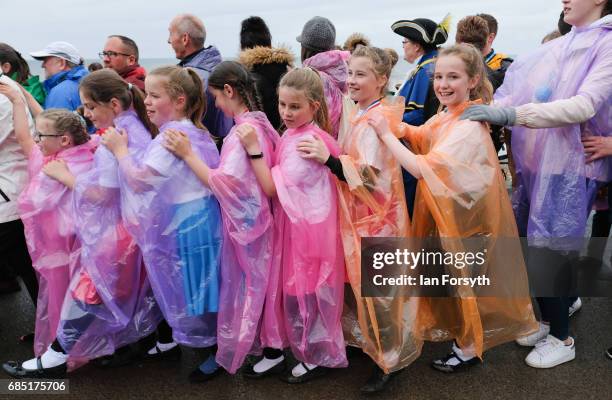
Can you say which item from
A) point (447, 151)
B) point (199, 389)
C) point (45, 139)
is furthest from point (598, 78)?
point (45, 139)

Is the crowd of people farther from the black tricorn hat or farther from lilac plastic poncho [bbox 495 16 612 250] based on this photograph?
the black tricorn hat

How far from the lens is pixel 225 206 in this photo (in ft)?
8.07

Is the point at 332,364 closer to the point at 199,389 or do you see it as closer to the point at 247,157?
the point at 199,389

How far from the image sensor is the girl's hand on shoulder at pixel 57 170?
8.71 ft

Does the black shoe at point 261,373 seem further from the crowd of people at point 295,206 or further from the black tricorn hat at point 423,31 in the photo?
the black tricorn hat at point 423,31

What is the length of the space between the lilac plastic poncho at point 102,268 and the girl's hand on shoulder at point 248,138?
0.58 m

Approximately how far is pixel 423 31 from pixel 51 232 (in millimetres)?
2556

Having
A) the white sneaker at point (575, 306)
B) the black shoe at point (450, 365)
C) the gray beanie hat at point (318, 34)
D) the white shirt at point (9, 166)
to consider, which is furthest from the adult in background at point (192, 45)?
the white sneaker at point (575, 306)

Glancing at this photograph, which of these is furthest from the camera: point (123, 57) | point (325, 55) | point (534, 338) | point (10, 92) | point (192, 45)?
point (123, 57)

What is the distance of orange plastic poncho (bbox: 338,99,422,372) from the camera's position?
243 cm

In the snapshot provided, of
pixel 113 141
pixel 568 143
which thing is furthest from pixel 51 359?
pixel 568 143

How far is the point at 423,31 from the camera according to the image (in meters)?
Result: 3.31

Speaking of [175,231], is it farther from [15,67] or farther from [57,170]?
[15,67]

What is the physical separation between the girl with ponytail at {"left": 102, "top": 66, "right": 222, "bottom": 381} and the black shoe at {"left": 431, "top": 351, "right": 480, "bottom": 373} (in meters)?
1.22
